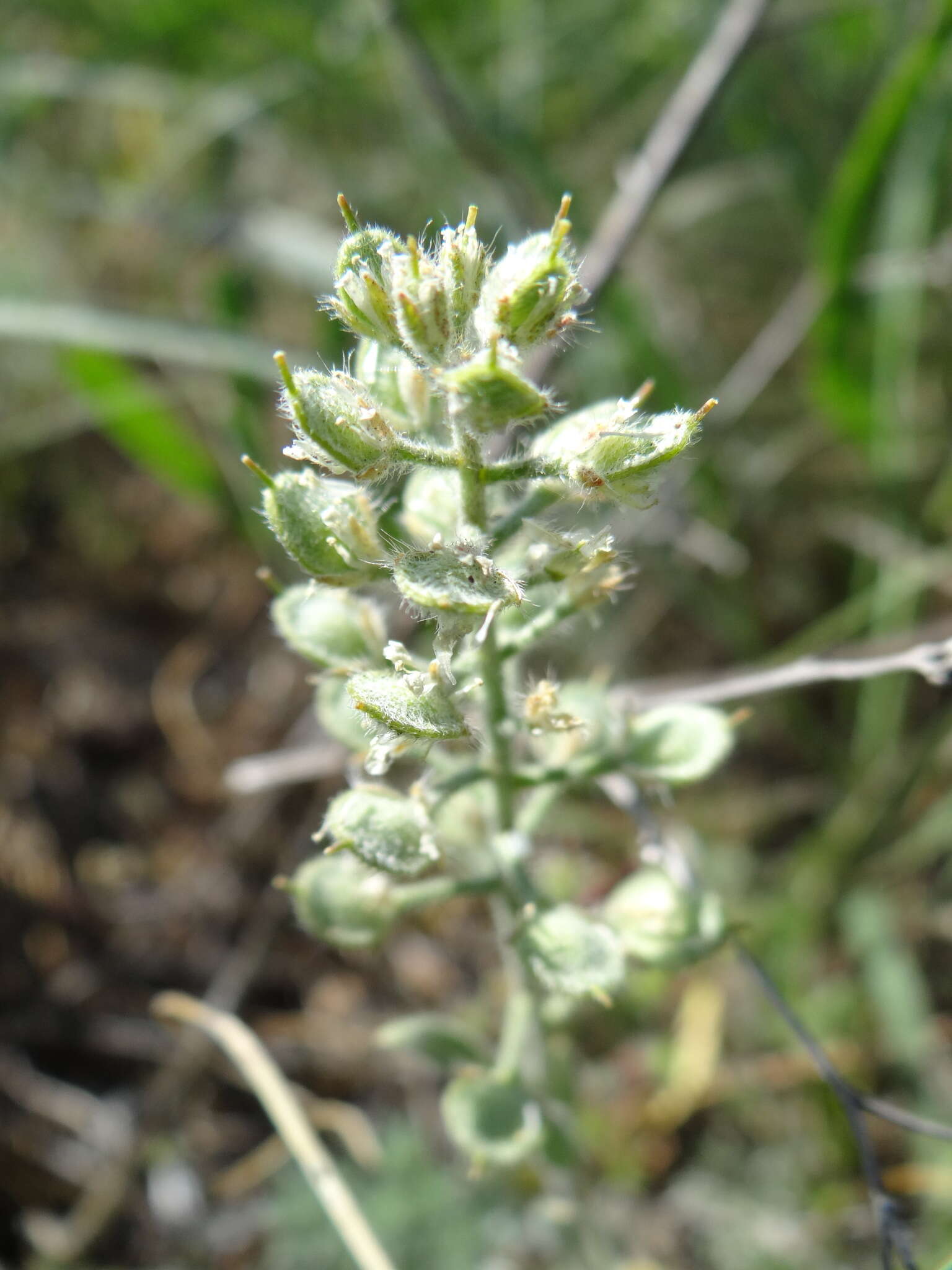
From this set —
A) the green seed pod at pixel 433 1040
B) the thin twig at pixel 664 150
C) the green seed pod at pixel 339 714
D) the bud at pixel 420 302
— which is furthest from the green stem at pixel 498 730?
the thin twig at pixel 664 150

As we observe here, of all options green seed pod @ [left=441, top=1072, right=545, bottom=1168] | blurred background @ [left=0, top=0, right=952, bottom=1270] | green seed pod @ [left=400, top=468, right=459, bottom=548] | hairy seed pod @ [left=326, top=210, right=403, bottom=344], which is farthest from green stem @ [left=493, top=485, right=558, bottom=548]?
blurred background @ [left=0, top=0, right=952, bottom=1270]

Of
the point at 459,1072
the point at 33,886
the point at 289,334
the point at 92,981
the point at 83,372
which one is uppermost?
the point at 289,334

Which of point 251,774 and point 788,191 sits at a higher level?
point 788,191

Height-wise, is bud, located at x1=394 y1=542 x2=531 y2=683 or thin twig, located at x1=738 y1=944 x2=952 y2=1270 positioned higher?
bud, located at x1=394 y1=542 x2=531 y2=683

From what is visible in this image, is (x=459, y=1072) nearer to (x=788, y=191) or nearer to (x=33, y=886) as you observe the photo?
(x=33, y=886)

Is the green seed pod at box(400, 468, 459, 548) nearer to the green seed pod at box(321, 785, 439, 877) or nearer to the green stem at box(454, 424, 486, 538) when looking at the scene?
the green stem at box(454, 424, 486, 538)

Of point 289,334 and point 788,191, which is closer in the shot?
point 788,191

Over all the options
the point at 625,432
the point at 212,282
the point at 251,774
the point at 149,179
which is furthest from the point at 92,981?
the point at 149,179
